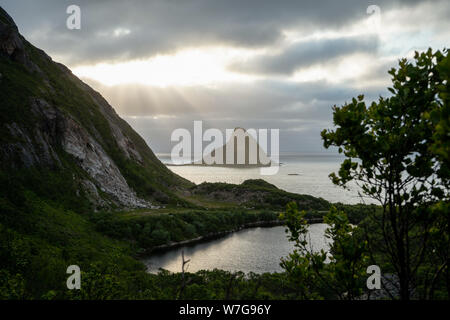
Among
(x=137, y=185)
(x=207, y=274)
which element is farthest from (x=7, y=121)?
(x=207, y=274)

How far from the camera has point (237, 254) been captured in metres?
68.4

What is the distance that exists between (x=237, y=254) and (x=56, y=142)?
54.6m

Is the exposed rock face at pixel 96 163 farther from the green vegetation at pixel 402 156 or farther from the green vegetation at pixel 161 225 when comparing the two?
the green vegetation at pixel 402 156

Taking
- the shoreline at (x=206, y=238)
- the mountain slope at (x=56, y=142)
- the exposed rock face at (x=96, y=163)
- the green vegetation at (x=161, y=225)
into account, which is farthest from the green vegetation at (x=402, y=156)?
the exposed rock face at (x=96, y=163)

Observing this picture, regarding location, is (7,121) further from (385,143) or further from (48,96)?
(385,143)

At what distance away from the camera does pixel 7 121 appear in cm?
6506

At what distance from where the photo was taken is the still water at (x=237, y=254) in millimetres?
58562

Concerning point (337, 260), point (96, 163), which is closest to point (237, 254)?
point (96, 163)

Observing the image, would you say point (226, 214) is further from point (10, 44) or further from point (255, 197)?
point (10, 44)

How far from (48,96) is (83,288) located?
284ft

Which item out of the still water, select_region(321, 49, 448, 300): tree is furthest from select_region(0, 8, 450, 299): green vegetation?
the still water

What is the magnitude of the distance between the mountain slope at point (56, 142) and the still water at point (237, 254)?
25.2m

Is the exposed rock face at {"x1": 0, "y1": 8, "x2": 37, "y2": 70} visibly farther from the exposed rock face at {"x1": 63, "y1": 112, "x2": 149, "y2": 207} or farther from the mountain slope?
the exposed rock face at {"x1": 63, "y1": 112, "x2": 149, "y2": 207}
